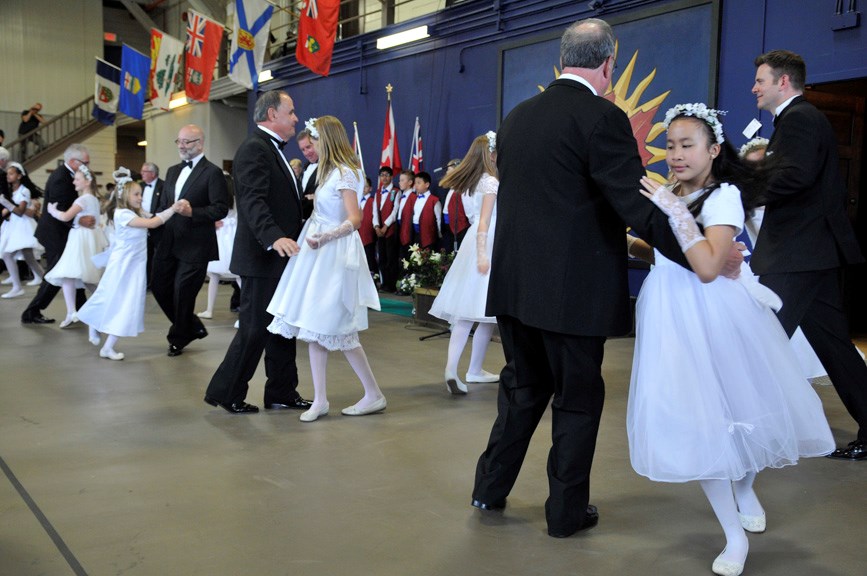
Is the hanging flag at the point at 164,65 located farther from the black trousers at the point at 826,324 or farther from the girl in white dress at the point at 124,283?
the black trousers at the point at 826,324

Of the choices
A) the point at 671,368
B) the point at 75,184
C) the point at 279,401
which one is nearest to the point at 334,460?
the point at 279,401

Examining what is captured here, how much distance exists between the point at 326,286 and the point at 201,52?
10735 millimetres

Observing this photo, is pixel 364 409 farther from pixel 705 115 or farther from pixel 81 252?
pixel 81 252

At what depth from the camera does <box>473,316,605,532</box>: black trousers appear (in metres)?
2.58

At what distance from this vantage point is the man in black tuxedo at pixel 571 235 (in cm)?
243

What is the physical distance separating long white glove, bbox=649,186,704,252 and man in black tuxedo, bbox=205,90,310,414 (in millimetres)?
2305

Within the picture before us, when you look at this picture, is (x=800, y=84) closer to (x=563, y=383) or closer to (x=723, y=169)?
(x=723, y=169)

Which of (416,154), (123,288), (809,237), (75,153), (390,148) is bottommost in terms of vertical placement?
(123,288)

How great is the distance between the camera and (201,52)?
13.5m

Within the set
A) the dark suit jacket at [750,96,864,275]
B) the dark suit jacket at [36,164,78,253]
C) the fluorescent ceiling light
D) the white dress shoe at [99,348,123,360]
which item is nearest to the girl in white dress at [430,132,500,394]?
the dark suit jacket at [750,96,864,275]

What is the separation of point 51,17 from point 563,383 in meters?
23.6

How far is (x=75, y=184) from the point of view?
7113 mm

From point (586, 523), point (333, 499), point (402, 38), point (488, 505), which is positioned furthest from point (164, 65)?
point (586, 523)

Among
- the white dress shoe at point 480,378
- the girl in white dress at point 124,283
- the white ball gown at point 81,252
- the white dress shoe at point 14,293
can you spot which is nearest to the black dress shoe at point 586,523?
the white dress shoe at point 480,378
